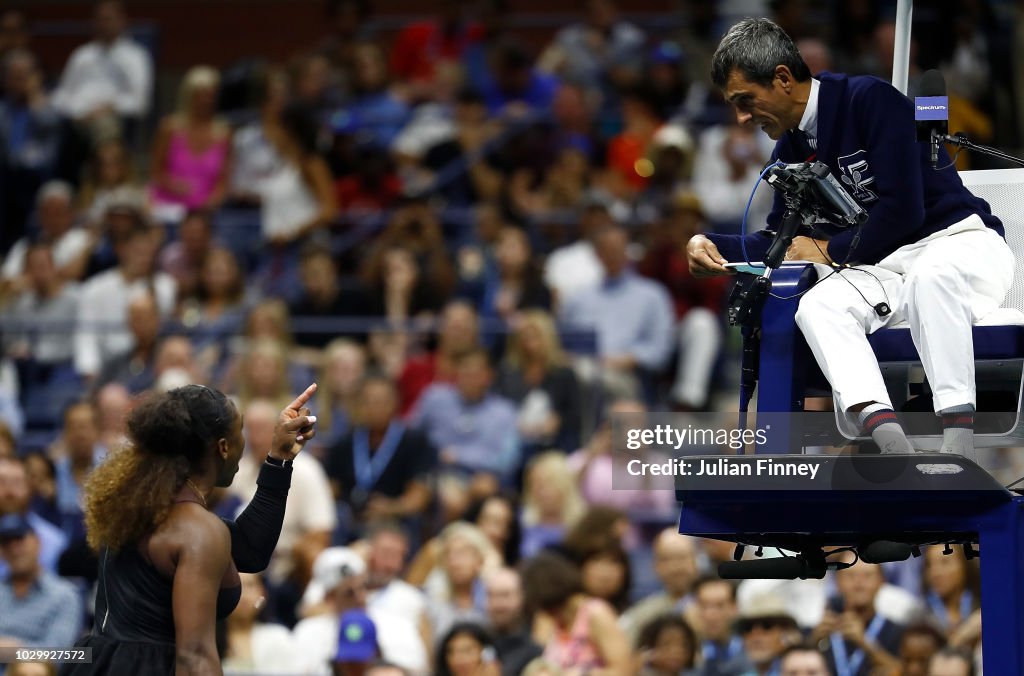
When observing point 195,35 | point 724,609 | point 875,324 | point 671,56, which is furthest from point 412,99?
point 875,324

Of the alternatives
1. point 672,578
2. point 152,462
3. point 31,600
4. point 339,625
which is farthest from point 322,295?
point 152,462

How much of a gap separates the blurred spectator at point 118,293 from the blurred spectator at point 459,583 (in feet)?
12.2

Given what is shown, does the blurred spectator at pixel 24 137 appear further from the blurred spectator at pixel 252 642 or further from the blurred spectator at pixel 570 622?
the blurred spectator at pixel 570 622

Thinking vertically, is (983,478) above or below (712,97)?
below

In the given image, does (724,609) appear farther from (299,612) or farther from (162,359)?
(162,359)

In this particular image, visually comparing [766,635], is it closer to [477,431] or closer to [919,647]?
[919,647]

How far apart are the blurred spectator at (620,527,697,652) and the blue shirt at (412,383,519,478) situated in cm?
177

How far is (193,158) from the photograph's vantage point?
1337cm

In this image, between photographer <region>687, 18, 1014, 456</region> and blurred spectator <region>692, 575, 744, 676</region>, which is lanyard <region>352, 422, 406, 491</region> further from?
photographer <region>687, 18, 1014, 456</region>

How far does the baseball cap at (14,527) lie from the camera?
894 centimetres

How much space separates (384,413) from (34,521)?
205 cm

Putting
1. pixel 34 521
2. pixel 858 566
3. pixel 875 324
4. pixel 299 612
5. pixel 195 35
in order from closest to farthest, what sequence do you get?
1. pixel 875 324
2. pixel 858 566
3. pixel 299 612
4. pixel 34 521
5. pixel 195 35

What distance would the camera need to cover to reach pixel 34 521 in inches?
388

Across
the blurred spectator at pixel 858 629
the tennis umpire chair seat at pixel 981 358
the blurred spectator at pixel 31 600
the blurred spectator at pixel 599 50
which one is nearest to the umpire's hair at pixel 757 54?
the tennis umpire chair seat at pixel 981 358
